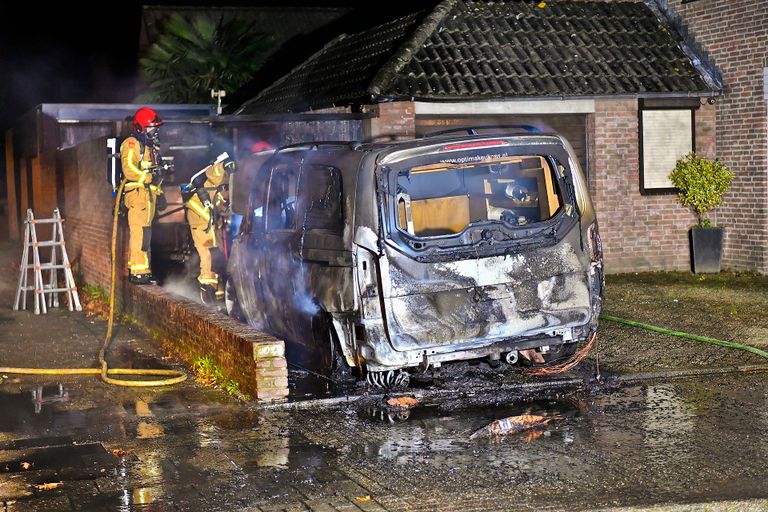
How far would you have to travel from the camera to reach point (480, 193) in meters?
9.18

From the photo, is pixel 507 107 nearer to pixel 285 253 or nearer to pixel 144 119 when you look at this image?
pixel 144 119

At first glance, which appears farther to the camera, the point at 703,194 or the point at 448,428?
the point at 703,194

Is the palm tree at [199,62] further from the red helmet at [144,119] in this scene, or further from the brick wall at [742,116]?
the red helmet at [144,119]

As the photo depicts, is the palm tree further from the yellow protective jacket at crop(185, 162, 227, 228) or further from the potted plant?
the yellow protective jacket at crop(185, 162, 227, 228)

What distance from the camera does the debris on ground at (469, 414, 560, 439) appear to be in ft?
24.4

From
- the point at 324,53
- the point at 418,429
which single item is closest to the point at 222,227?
the point at 418,429

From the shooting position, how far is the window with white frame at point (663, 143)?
16.9 metres

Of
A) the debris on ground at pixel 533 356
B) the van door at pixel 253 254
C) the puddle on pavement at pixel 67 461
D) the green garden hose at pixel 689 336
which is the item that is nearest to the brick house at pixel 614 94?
the green garden hose at pixel 689 336

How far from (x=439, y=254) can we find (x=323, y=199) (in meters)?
1.17

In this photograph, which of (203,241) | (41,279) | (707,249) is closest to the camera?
(203,241)

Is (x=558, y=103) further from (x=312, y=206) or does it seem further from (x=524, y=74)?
(x=312, y=206)

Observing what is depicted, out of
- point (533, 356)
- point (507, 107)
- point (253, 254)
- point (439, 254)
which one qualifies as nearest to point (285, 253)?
point (253, 254)

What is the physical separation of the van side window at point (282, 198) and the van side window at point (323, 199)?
0.29 m

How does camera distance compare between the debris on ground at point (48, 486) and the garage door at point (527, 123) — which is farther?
the garage door at point (527, 123)
